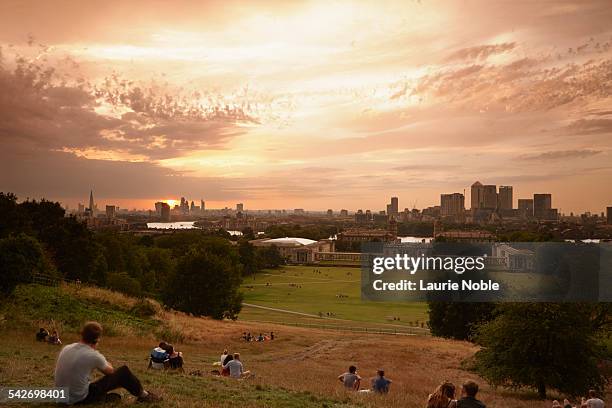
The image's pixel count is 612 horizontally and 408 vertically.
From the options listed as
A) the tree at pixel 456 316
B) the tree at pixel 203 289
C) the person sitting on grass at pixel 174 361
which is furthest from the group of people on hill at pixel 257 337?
the tree at pixel 203 289

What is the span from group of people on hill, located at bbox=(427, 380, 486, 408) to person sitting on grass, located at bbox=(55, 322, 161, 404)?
18.6 ft

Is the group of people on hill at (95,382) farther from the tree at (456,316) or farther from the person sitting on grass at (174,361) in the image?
the tree at (456,316)

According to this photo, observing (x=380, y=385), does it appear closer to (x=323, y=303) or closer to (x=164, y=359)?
(x=164, y=359)

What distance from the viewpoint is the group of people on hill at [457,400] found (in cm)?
960

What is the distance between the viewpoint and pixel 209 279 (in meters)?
65.4

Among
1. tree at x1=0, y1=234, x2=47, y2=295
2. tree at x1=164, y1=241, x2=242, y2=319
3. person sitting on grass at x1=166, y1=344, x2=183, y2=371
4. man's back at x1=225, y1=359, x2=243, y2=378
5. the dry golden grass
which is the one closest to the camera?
the dry golden grass

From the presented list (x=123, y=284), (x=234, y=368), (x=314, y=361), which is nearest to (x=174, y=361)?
(x=234, y=368)

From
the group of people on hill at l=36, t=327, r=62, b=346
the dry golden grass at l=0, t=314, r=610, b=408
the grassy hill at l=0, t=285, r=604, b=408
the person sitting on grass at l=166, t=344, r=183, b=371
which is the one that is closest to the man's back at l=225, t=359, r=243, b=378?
the grassy hill at l=0, t=285, r=604, b=408

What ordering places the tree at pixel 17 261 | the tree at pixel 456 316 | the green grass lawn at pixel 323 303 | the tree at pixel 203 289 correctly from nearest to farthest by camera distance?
the tree at pixel 17 261
the tree at pixel 456 316
the tree at pixel 203 289
the green grass lawn at pixel 323 303

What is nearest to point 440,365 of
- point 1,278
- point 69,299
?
point 69,299

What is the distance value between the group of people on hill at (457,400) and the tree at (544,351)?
2198 cm

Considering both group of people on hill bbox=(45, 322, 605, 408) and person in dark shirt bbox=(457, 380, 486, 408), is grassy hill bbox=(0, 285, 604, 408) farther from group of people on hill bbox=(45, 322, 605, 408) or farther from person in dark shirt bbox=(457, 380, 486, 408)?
person in dark shirt bbox=(457, 380, 486, 408)

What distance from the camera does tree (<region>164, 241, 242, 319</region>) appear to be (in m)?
64.2

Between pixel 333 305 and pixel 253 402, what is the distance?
69.3 meters
